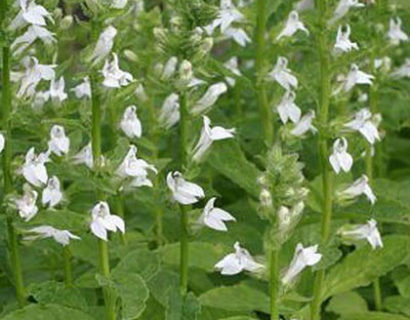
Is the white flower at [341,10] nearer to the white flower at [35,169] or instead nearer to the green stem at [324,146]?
the green stem at [324,146]

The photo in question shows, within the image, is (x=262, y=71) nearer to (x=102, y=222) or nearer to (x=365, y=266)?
(x=365, y=266)

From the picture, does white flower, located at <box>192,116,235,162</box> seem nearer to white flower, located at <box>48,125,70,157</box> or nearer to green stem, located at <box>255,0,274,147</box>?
white flower, located at <box>48,125,70,157</box>

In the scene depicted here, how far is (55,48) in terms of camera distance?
322 cm

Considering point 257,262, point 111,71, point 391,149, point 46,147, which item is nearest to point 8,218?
point 46,147

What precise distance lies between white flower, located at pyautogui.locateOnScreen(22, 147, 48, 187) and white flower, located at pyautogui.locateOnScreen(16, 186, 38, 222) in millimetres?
31

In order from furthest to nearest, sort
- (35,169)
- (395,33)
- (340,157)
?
(395,33), (340,157), (35,169)

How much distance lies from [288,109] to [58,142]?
78cm

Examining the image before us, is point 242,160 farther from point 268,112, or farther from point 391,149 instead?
point 391,149

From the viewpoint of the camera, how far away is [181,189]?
2.81 metres

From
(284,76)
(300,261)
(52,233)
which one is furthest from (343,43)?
(52,233)

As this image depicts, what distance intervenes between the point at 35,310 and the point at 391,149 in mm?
2520

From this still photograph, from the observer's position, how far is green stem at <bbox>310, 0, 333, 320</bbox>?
10.0 ft

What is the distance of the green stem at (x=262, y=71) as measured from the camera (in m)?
3.74

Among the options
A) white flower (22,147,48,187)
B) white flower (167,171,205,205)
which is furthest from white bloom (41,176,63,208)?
white flower (167,171,205,205)
